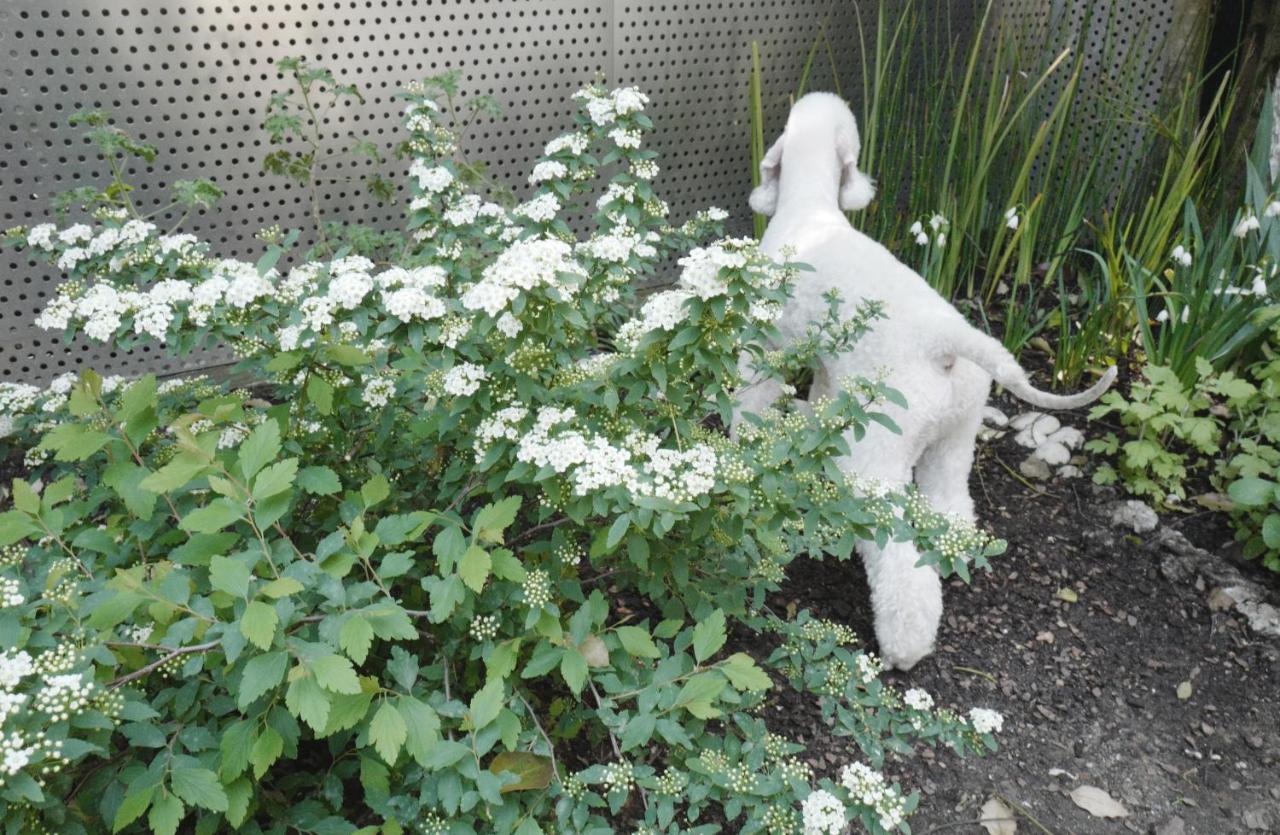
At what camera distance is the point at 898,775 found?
1.86 metres

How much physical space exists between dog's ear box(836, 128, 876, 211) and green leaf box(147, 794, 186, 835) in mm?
2394

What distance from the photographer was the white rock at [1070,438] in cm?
285

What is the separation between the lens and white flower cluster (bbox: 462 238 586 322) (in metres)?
1.22

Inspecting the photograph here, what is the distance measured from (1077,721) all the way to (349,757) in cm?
162

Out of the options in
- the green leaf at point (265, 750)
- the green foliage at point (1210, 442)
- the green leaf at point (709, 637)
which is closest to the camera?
the green leaf at point (265, 750)

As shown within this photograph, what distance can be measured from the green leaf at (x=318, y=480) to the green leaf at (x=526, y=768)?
19.0 inches

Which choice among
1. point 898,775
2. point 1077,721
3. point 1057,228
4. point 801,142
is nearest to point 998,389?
point 1057,228

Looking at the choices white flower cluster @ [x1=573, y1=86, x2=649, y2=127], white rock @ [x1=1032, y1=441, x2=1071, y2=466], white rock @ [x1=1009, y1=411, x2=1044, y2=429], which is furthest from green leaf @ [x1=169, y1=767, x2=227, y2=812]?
white rock @ [x1=1009, y1=411, x2=1044, y2=429]

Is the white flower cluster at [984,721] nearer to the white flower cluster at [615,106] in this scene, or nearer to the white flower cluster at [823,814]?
the white flower cluster at [823,814]

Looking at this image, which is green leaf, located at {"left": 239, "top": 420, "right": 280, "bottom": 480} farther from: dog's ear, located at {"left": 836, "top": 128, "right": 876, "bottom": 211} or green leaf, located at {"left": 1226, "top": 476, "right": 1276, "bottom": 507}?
green leaf, located at {"left": 1226, "top": 476, "right": 1276, "bottom": 507}

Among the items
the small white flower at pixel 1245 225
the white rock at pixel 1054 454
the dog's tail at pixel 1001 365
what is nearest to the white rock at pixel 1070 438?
the white rock at pixel 1054 454

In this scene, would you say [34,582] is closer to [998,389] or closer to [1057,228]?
[998,389]

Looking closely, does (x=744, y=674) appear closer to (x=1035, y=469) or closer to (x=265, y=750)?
(x=265, y=750)

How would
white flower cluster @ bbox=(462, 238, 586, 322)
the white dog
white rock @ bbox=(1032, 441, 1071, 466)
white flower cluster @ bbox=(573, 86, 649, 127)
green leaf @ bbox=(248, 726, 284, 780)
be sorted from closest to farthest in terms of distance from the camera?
green leaf @ bbox=(248, 726, 284, 780) → white flower cluster @ bbox=(462, 238, 586, 322) → white flower cluster @ bbox=(573, 86, 649, 127) → the white dog → white rock @ bbox=(1032, 441, 1071, 466)
